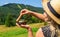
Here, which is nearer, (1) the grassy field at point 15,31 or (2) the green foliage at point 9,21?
(1) the grassy field at point 15,31

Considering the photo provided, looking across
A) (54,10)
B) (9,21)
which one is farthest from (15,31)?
(54,10)

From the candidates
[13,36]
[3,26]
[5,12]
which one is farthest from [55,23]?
[5,12]

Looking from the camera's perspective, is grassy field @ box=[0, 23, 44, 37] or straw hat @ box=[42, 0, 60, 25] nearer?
straw hat @ box=[42, 0, 60, 25]

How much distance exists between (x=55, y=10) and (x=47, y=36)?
36 centimetres

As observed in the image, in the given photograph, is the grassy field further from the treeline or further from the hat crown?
the hat crown

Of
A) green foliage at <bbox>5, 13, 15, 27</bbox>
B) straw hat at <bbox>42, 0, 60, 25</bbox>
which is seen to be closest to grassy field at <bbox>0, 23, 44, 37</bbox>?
green foliage at <bbox>5, 13, 15, 27</bbox>

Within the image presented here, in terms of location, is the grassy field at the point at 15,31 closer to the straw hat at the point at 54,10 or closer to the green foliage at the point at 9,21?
the green foliage at the point at 9,21

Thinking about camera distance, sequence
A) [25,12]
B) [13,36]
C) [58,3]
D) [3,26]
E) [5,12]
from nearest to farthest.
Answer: [58,3]
[25,12]
[13,36]
[3,26]
[5,12]

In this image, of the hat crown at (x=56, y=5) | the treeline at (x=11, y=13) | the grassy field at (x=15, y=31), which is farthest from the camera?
the treeline at (x=11, y=13)

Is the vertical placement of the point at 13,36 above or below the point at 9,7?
below

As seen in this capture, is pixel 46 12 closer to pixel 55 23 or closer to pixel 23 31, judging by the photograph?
pixel 55 23

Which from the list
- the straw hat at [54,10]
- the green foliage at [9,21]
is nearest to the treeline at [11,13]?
the green foliage at [9,21]

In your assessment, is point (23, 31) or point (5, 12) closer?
point (23, 31)

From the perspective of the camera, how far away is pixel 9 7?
275 inches
